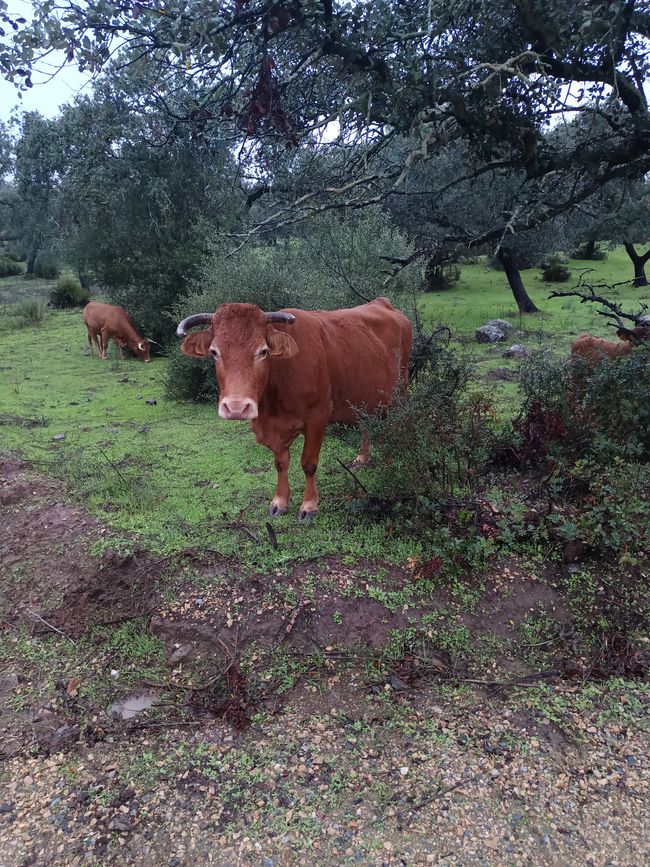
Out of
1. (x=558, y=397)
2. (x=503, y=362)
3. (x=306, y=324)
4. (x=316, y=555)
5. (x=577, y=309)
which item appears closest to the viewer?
(x=316, y=555)

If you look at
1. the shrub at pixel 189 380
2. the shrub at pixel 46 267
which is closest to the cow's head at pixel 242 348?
the shrub at pixel 189 380

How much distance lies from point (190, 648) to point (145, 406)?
7490 millimetres

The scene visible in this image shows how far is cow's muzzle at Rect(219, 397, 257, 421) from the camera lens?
408cm

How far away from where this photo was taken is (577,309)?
735 inches

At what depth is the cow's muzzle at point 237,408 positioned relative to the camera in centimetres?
408

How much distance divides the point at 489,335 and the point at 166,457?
34.2 ft

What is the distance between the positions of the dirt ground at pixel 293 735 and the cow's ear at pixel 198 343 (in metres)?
1.86

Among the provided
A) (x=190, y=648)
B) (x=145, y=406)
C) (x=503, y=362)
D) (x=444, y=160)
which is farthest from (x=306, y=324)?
(x=503, y=362)

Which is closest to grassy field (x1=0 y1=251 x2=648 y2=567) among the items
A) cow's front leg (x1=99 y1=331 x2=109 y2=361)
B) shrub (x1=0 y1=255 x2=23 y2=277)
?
cow's front leg (x1=99 y1=331 x2=109 y2=361)

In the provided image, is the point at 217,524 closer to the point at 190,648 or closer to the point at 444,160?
the point at 190,648

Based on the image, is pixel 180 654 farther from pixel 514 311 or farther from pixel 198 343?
pixel 514 311

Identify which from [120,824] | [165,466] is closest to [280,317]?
[120,824]

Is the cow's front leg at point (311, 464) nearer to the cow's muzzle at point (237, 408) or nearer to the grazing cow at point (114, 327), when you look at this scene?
the cow's muzzle at point (237, 408)

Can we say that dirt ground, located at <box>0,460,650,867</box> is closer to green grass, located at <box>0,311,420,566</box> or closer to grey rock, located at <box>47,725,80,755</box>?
grey rock, located at <box>47,725,80,755</box>
